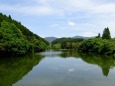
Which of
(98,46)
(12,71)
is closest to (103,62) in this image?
(12,71)

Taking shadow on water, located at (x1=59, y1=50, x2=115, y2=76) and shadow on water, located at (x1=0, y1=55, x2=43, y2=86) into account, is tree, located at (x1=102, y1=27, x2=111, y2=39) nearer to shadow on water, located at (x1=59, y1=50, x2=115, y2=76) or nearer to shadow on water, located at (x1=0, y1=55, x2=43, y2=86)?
shadow on water, located at (x1=59, y1=50, x2=115, y2=76)

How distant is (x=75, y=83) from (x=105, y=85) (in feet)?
10.8

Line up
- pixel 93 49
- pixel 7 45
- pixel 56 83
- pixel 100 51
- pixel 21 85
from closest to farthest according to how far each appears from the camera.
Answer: pixel 21 85 → pixel 56 83 → pixel 7 45 → pixel 100 51 → pixel 93 49

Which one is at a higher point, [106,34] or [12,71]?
[106,34]

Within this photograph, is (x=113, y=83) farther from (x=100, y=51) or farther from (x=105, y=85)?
(x=100, y=51)

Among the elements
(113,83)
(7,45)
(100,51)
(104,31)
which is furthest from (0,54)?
(104,31)

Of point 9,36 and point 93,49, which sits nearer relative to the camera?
point 9,36

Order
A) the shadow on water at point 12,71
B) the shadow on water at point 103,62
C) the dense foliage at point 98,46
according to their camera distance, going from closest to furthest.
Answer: the shadow on water at point 12,71, the shadow on water at point 103,62, the dense foliage at point 98,46

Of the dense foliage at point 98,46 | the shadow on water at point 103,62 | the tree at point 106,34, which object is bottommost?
the shadow on water at point 103,62

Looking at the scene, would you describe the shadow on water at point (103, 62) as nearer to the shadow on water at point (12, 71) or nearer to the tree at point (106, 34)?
the shadow on water at point (12, 71)

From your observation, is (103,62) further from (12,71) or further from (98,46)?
(98,46)

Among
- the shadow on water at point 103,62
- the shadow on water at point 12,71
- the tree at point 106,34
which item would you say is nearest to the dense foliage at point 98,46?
the tree at point 106,34

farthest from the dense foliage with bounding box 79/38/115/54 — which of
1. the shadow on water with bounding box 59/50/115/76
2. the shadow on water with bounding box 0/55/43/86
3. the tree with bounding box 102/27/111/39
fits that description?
the shadow on water with bounding box 0/55/43/86

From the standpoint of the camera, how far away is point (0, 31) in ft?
225
